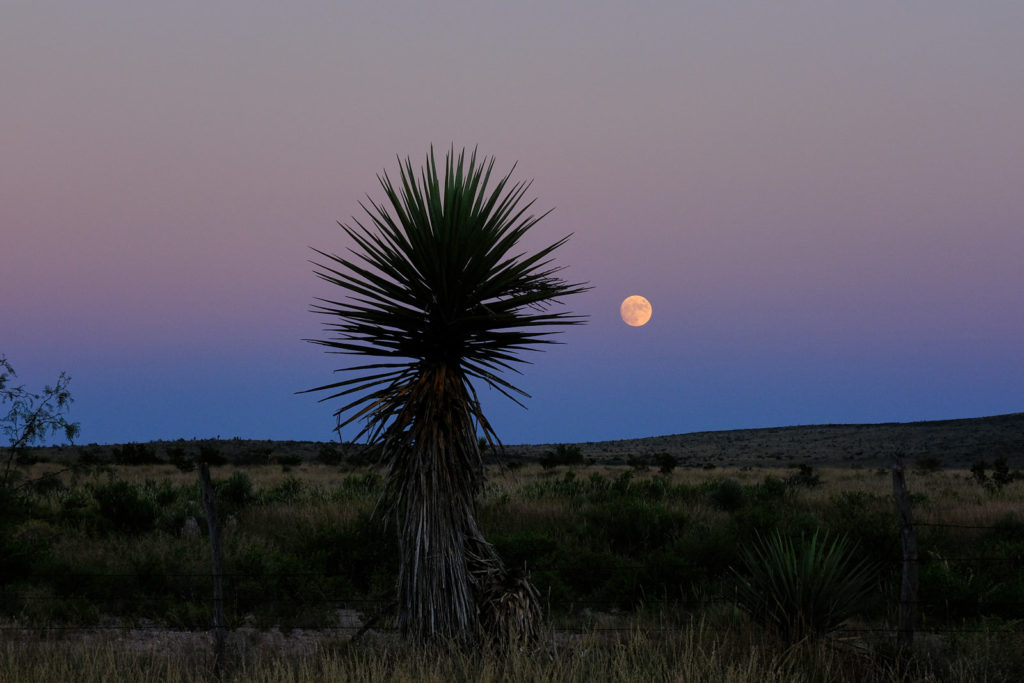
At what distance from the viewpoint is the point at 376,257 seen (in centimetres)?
A: 824

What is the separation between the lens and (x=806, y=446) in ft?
305

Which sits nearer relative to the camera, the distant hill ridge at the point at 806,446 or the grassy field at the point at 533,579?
the grassy field at the point at 533,579

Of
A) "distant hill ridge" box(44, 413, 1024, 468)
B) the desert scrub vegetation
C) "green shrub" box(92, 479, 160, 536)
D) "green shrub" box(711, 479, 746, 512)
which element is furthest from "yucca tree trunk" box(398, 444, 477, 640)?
"distant hill ridge" box(44, 413, 1024, 468)

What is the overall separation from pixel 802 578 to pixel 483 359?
13.4 ft

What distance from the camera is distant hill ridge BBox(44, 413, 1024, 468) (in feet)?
234

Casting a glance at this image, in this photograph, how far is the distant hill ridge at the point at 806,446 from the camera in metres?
71.3

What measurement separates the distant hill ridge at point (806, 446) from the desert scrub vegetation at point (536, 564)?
1521 inches

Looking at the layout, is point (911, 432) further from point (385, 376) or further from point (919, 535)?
point (385, 376)

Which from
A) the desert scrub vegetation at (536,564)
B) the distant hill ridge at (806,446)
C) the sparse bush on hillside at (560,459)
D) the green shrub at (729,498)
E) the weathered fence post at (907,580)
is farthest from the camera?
the distant hill ridge at (806,446)

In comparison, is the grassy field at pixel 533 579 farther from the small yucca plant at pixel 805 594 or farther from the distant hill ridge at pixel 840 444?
the distant hill ridge at pixel 840 444

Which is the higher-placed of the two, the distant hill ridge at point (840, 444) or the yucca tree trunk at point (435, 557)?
the yucca tree trunk at point (435, 557)

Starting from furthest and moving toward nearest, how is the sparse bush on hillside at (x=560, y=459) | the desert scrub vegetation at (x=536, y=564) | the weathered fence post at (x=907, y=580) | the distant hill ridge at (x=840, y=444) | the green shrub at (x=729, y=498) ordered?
the distant hill ridge at (x=840, y=444) → the sparse bush on hillside at (x=560, y=459) → the green shrub at (x=729, y=498) → the desert scrub vegetation at (x=536, y=564) → the weathered fence post at (x=907, y=580)

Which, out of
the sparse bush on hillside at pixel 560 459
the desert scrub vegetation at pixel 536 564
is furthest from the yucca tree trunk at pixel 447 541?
the sparse bush on hillside at pixel 560 459

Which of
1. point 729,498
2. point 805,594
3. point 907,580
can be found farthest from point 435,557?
point 729,498
